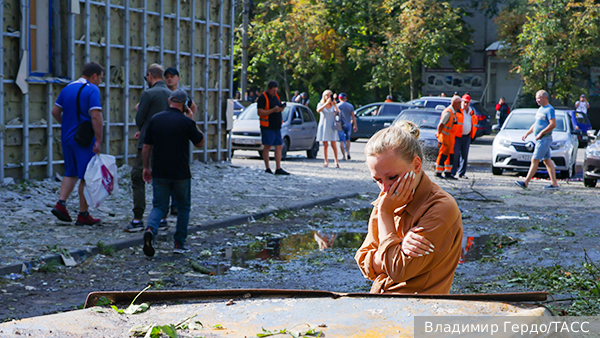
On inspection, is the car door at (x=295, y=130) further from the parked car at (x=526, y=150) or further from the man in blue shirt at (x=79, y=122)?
the man in blue shirt at (x=79, y=122)

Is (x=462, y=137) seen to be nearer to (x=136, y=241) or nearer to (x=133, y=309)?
(x=136, y=241)

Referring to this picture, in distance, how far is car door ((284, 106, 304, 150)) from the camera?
2111cm

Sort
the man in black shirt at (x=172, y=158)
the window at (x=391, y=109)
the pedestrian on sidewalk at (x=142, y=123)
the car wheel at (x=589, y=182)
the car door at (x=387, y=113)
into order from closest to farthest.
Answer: the man in black shirt at (x=172, y=158), the pedestrian on sidewalk at (x=142, y=123), the car wheel at (x=589, y=182), the car door at (x=387, y=113), the window at (x=391, y=109)

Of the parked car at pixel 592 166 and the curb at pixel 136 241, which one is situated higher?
the parked car at pixel 592 166

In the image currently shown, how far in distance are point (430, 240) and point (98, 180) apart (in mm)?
6570

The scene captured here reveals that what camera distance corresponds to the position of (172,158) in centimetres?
786

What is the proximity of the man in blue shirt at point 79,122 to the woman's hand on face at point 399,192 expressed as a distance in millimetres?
6532

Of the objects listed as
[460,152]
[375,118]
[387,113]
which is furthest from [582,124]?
[460,152]

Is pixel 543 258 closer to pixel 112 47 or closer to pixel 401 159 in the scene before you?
pixel 401 159

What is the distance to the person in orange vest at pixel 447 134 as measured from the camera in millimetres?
16234

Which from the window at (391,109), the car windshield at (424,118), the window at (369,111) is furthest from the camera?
the window at (369,111)

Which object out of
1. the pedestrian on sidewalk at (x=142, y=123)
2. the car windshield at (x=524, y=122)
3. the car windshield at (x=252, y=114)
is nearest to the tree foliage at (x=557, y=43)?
the car windshield at (x=524, y=122)

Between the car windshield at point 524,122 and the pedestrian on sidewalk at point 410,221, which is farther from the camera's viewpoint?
the car windshield at point 524,122

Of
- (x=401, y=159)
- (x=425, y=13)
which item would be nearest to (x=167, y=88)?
(x=401, y=159)
